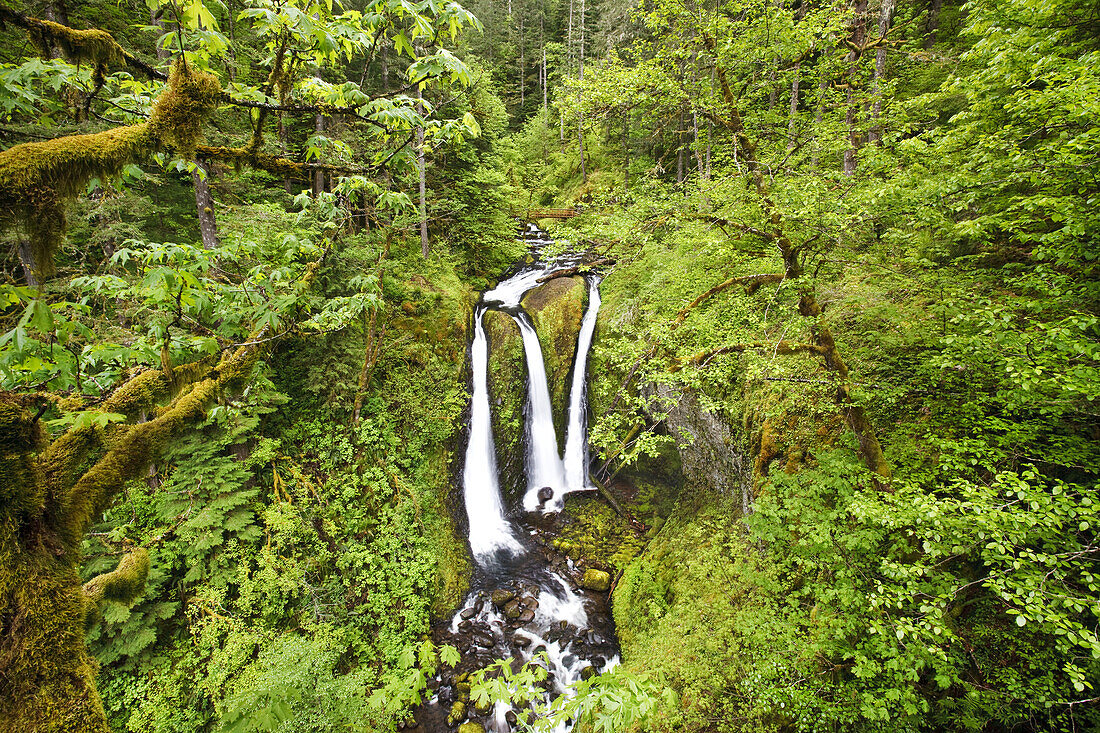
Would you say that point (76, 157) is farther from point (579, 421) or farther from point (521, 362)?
point (579, 421)

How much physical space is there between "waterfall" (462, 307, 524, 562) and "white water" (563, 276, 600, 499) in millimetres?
2299

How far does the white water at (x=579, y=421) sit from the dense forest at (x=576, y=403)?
118 mm

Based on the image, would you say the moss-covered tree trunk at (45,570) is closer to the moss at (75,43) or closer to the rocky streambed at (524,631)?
the moss at (75,43)

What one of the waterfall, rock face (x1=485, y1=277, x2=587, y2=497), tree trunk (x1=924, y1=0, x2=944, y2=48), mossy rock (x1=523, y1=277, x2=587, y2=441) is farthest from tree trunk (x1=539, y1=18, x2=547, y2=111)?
the waterfall

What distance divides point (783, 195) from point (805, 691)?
5629 millimetres

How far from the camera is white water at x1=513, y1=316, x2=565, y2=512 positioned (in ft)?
40.3

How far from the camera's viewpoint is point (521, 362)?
12.8 m

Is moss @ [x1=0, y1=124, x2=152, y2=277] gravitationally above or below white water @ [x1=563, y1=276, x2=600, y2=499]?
above

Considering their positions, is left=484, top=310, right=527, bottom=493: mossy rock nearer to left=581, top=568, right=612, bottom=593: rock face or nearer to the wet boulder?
left=581, top=568, right=612, bottom=593: rock face

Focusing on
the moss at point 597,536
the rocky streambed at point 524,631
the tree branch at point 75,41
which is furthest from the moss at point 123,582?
the moss at point 597,536

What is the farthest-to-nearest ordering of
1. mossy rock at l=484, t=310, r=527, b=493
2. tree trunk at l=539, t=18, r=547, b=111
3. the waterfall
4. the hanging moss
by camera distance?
tree trunk at l=539, t=18, r=547, b=111 < mossy rock at l=484, t=310, r=527, b=493 < the waterfall < the hanging moss

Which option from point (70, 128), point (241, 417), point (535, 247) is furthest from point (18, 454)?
point (535, 247)

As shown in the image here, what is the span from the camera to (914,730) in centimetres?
374

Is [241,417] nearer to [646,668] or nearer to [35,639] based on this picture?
[35,639]
